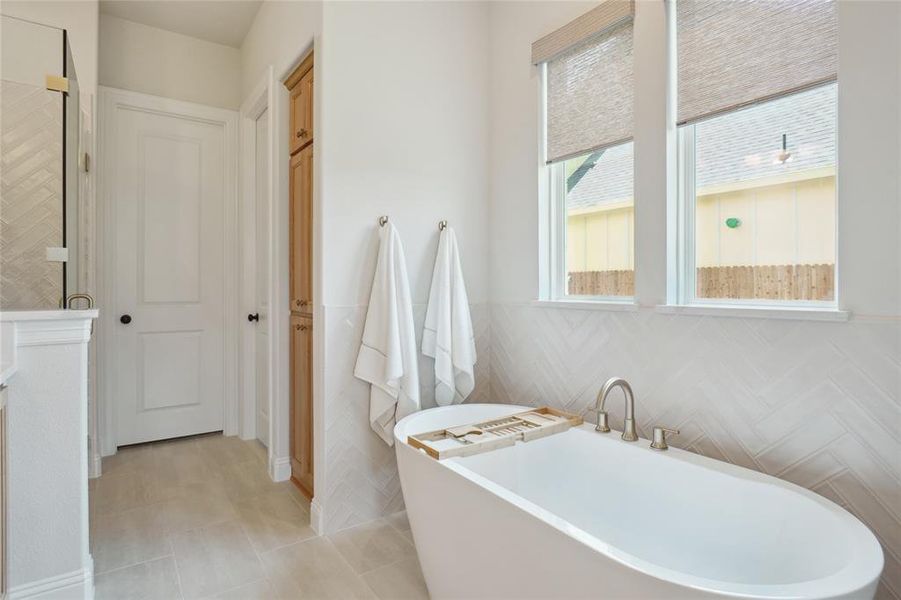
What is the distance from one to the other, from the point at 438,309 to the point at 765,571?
5.25 ft

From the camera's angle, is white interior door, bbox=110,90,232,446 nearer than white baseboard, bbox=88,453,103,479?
No

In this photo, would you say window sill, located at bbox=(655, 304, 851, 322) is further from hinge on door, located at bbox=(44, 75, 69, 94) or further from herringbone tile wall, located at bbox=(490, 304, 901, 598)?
hinge on door, located at bbox=(44, 75, 69, 94)

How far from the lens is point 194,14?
320 cm

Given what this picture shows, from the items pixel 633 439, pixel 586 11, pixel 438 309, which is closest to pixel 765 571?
pixel 633 439

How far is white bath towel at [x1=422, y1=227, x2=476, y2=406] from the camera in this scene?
94.2 inches

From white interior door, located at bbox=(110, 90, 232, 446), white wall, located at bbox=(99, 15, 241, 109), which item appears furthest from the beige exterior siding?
white wall, located at bbox=(99, 15, 241, 109)

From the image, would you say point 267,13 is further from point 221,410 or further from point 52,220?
point 221,410

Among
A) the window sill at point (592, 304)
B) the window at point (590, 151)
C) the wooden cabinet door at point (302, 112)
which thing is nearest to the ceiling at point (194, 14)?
the wooden cabinet door at point (302, 112)

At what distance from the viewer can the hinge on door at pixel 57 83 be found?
6.89ft

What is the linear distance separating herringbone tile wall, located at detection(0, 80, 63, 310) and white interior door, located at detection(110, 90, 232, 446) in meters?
1.20

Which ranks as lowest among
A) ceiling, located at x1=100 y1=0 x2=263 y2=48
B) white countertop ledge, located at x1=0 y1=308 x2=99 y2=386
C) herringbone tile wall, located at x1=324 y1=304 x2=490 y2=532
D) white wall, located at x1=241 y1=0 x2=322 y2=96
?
herringbone tile wall, located at x1=324 y1=304 x2=490 y2=532

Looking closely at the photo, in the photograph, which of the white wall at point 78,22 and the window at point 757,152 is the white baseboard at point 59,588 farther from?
the white wall at point 78,22

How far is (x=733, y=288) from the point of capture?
5.81ft

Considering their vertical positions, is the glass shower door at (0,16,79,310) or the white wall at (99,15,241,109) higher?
the white wall at (99,15,241,109)
